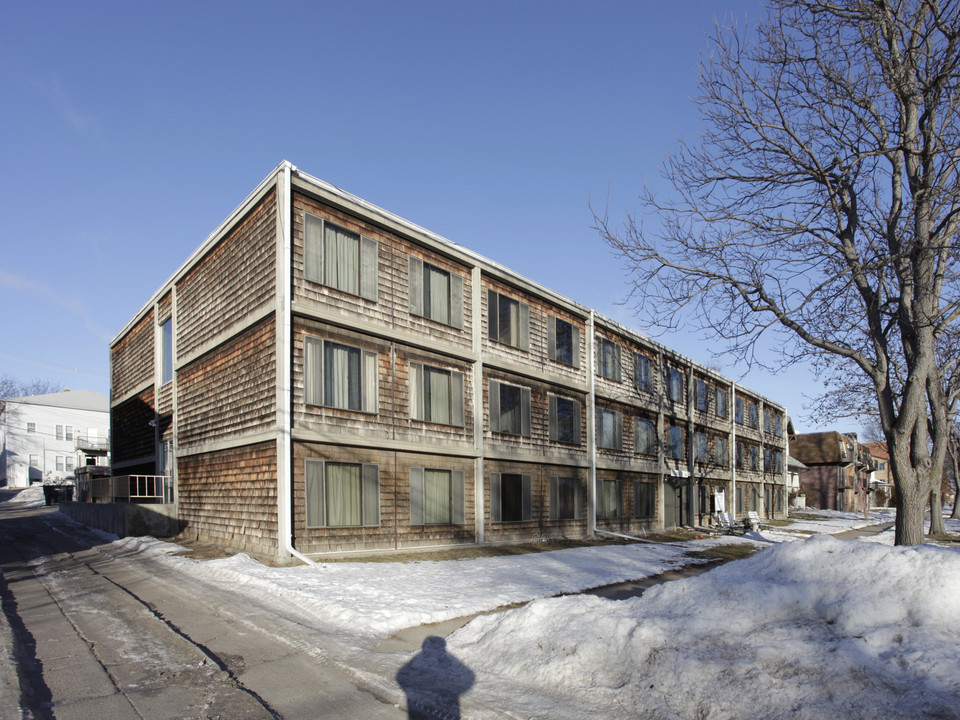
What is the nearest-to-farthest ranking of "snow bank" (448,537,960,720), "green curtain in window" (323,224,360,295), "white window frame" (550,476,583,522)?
"snow bank" (448,537,960,720) → "green curtain in window" (323,224,360,295) → "white window frame" (550,476,583,522)

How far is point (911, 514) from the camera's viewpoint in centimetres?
1548

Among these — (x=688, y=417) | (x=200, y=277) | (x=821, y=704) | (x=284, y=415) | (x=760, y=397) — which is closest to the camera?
(x=821, y=704)

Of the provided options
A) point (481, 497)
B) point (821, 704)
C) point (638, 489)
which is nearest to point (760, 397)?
point (638, 489)

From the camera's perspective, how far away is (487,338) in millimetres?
20281

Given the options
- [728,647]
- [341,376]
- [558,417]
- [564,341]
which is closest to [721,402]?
[564,341]

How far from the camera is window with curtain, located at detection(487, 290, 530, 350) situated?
20.7 meters

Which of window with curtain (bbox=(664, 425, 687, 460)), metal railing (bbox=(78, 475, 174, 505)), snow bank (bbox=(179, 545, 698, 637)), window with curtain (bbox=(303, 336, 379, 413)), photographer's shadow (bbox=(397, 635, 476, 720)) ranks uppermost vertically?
window with curtain (bbox=(303, 336, 379, 413))

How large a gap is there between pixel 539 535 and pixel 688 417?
15.1 metres

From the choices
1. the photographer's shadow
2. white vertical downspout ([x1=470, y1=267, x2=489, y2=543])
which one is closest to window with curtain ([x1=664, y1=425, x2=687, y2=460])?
white vertical downspout ([x1=470, y1=267, x2=489, y2=543])

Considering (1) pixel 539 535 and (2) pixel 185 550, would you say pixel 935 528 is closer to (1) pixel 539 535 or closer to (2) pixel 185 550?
(1) pixel 539 535

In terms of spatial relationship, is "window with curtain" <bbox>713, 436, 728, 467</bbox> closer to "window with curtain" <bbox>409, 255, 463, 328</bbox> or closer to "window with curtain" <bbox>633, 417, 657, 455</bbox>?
"window with curtain" <bbox>633, 417, 657, 455</bbox>

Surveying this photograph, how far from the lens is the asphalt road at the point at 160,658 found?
5578 mm

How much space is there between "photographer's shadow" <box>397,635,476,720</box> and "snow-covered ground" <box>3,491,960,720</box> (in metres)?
0.03

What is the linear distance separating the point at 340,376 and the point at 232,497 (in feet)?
13.7
